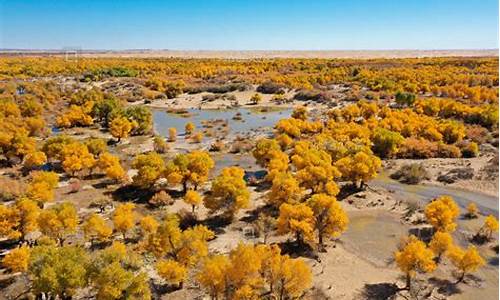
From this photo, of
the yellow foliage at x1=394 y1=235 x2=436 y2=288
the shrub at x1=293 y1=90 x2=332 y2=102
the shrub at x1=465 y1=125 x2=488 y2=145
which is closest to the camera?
the yellow foliage at x1=394 y1=235 x2=436 y2=288

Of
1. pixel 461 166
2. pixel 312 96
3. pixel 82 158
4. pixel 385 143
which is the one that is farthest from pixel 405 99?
pixel 82 158

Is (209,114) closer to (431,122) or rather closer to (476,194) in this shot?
(431,122)

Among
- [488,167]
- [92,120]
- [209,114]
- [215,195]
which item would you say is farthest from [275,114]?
[215,195]

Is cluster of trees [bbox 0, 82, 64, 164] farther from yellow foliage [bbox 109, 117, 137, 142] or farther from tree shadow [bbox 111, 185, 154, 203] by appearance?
tree shadow [bbox 111, 185, 154, 203]

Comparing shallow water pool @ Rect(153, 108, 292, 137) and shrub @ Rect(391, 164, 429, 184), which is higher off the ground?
shallow water pool @ Rect(153, 108, 292, 137)

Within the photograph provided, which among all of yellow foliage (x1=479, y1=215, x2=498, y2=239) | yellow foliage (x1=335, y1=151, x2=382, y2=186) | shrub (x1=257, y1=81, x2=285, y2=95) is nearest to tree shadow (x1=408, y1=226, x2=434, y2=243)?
yellow foliage (x1=479, y1=215, x2=498, y2=239)

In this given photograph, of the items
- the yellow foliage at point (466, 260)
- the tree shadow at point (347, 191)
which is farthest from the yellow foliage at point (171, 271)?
the tree shadow at point (347, 191)
